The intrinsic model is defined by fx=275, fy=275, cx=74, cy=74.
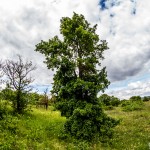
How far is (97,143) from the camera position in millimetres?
26641

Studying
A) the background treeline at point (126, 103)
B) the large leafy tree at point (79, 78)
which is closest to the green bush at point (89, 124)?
the large leafy tree at point (79, 78)

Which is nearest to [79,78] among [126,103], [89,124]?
[89,124]

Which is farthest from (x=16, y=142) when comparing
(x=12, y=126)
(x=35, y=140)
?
(x=12, y=126)

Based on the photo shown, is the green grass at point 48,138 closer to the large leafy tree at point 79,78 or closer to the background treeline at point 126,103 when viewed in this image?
the large leafy tree at point 79,78

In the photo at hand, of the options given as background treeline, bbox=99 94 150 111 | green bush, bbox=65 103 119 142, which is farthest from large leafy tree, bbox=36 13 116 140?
background treeline, bbox=99 94 150 111

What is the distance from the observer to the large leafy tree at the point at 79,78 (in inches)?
1105

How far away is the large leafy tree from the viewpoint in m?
28.1

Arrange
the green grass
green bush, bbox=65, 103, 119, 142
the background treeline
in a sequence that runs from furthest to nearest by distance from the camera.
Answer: the background treeline, green bush, bbox=65, 103, 119, 142, the green grass

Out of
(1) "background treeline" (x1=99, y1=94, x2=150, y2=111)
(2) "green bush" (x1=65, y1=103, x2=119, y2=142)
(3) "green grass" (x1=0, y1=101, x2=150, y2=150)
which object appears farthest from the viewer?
(1) "background treeline" (x1=99, y1=94, x2=150, y2=111)

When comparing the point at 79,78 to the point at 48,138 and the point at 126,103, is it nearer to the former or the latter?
the point at 48,138

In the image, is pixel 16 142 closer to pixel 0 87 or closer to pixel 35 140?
pixel 35 140

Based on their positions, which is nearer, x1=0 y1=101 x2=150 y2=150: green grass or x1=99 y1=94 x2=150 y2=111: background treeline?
x1=0 y1=101 x2=150 y2=150: green grass

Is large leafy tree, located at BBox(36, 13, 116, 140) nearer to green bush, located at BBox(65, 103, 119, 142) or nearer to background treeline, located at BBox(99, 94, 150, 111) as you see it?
green bush, located at BBox(65, 103, 119, 142)

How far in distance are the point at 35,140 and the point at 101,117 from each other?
723cm
